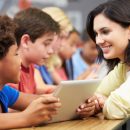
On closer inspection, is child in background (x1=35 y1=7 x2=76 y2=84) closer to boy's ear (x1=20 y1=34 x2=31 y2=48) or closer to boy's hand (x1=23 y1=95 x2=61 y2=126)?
boy's ear (x1=20 y1=34 x2=31 y2=48)

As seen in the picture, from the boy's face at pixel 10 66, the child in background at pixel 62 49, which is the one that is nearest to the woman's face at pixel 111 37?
the boy's face at pixel 10 66

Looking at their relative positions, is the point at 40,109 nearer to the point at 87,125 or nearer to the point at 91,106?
the point at 87,125

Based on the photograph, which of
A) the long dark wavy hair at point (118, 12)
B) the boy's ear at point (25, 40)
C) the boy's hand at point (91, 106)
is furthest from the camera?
the boy's ear at point (25, 40)

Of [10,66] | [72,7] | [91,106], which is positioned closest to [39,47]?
[91,106]

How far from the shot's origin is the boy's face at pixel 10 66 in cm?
187

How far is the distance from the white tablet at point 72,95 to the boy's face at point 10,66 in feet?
0.57

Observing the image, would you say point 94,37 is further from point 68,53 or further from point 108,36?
point 68,53

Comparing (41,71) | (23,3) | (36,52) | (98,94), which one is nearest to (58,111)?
(98,94)

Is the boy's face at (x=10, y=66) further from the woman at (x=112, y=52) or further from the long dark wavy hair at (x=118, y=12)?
the long dark wavy hair at (x=118, y=12)

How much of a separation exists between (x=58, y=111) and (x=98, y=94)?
352 mm

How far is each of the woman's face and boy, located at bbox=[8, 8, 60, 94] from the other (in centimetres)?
46

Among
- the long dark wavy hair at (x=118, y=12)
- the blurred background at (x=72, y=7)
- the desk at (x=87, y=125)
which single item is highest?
the blurred background at (x=72, y=7)

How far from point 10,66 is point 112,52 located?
20.8 inches

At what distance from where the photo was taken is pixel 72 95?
193 cm
